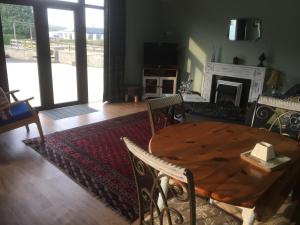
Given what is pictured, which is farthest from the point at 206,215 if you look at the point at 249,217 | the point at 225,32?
the point at 225,32

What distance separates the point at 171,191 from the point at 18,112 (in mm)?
2634

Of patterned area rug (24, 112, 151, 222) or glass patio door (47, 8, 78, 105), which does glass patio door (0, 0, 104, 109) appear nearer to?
glass patio door (47, 8, 78, 105)

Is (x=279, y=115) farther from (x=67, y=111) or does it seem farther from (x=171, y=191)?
(x=67, y=111)

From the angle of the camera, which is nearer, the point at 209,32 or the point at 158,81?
the point at 209,32

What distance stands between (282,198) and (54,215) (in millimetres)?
1689

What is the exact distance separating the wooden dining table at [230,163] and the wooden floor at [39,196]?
0.90 metres

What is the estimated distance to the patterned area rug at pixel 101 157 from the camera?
7.55 ft

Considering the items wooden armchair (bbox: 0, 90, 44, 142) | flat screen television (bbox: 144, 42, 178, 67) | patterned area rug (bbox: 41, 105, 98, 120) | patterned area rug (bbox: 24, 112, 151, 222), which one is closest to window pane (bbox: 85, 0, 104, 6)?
flat screen television (bbox: 144, 42, 178, 67)

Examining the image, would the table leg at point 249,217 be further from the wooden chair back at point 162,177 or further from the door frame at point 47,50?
the door frame at point 47,50

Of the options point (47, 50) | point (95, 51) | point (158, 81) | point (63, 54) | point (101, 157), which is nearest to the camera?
point (101, 157)

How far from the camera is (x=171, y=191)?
1.27m

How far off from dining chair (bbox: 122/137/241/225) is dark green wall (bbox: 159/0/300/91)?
13.4 feet

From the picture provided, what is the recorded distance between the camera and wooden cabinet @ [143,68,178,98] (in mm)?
5977

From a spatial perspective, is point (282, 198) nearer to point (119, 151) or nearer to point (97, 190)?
point (97, 190)
